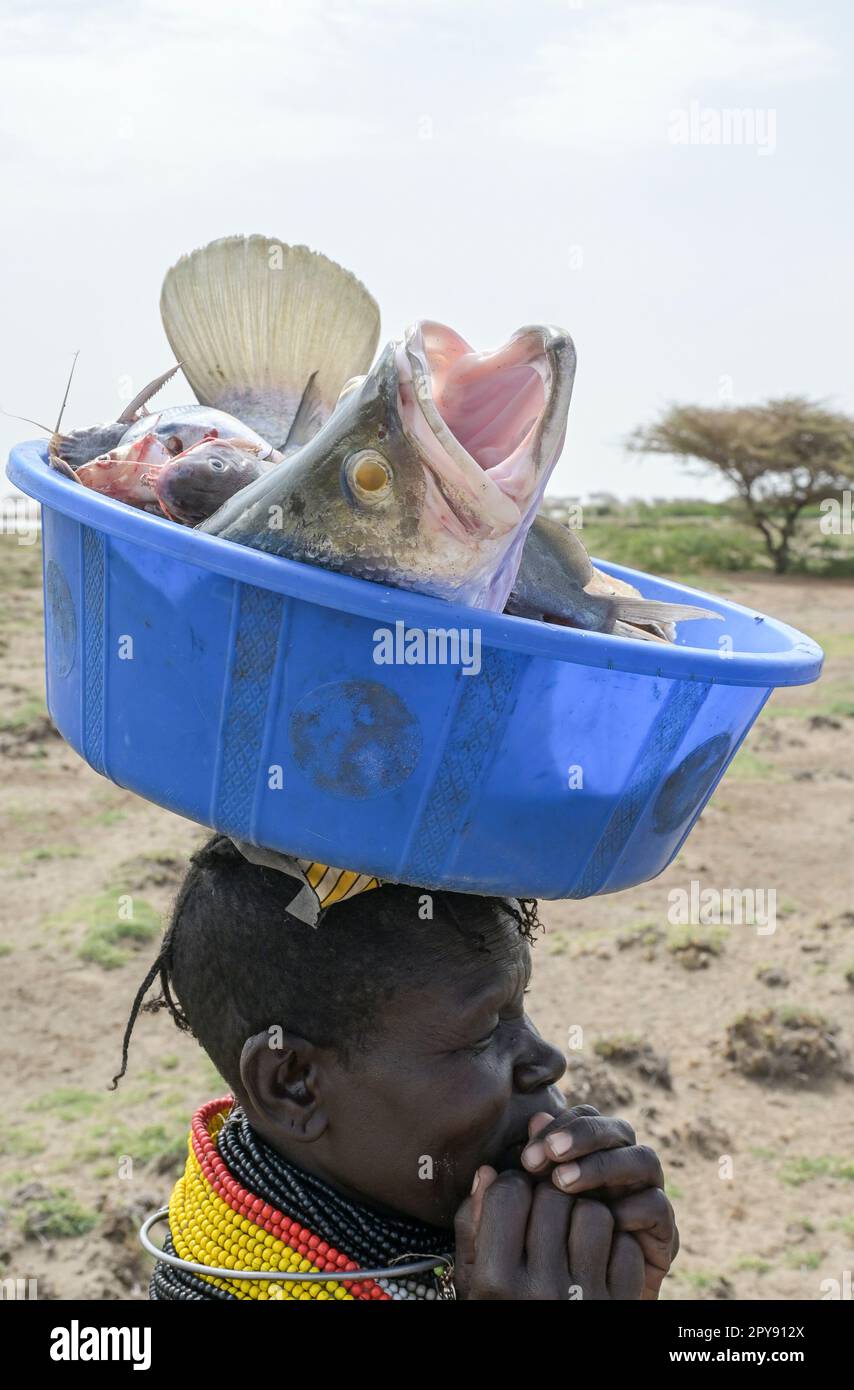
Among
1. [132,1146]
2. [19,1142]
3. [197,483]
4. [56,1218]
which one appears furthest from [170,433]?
[19,1142]

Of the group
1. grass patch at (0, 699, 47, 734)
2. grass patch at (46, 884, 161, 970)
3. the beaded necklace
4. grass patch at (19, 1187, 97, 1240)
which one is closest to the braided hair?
the beaded necklace

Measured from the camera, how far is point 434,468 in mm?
1564

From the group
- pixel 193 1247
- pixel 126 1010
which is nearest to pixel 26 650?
pixel 126 1010

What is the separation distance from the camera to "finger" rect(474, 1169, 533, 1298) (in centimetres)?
185

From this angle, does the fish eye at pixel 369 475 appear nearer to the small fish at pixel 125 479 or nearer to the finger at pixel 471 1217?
the small fish at pixel 125 479

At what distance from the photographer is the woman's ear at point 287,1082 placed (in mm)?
1972

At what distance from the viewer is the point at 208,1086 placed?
460cm

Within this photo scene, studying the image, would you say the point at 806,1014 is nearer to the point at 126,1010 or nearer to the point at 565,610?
the point at 126,1010

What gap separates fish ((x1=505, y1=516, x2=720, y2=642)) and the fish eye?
0.96 feet

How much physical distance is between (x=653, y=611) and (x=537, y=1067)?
0.63 m

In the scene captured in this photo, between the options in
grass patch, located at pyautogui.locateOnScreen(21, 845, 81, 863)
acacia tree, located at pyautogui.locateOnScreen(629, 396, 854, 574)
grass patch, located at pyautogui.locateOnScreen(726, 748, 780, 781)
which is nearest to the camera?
grass patch, located at pyautogui.locateOnScreen(21, 845, 81, 863)

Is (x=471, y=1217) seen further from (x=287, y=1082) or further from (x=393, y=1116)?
(x=287, y=1082)

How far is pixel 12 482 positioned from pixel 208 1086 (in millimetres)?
3055

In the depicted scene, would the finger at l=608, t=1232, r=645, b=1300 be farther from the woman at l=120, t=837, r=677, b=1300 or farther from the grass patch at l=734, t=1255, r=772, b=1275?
the grass patch at l=734, t=1255, r=772, b=1275
